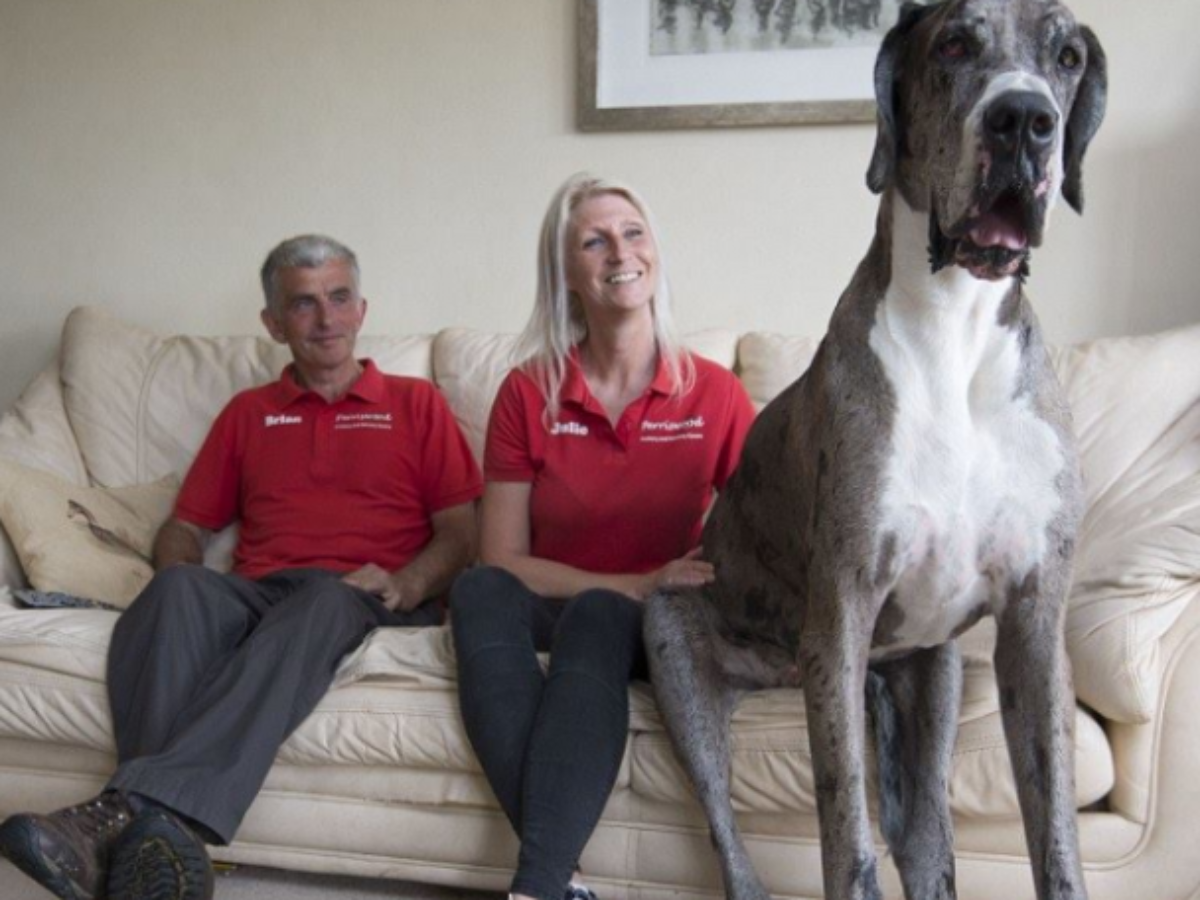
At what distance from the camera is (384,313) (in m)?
3.23

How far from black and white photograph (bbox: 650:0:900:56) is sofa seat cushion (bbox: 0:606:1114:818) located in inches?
56.6

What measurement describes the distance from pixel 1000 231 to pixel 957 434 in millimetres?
283

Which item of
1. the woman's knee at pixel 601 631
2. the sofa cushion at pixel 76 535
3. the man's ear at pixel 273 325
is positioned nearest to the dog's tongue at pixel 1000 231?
the woman's knee at pixel 601 631

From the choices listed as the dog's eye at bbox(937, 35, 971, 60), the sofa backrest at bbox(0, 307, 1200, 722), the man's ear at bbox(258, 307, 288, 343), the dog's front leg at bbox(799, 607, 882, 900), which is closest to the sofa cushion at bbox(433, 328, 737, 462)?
the sofa backrest at bbox(0, 307, 1200, 722)

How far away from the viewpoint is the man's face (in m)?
2.62

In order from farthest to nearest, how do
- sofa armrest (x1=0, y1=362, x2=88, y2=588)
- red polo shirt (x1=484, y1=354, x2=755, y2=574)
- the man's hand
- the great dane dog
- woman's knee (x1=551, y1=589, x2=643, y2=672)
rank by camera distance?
1. sofa armrest (x1=0, y1=362, x2=88, y2=588)
2. the man's hand
3. red polo shirt (x1=484, y1=354, x2=755, y2=574)
4. woman's knee (x1=551, y1=589, x2=643, y2=672)
5. the great dane dog

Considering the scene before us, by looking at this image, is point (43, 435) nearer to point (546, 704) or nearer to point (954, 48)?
point (546, 704)

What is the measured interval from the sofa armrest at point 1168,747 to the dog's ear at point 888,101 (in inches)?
33.5

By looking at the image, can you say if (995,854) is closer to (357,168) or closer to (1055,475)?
(1055,475)

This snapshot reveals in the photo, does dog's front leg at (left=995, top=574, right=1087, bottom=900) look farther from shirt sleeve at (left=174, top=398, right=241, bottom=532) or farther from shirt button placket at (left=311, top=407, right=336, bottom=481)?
shirt sleeve at (left=174, top=398, right=241, bottom=532)

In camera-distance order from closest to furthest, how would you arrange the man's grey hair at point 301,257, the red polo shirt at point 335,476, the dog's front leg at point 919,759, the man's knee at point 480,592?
Result: the dog's front leg at point 919,759 < the man's knee at point 480,592 < the red polo shirt at point 335,476 < the man's grey hair at point 301,257

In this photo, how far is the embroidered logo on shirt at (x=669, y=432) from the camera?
224 centimetres

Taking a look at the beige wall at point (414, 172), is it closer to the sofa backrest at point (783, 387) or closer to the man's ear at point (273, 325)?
the sofa backrest at point (783, 387)

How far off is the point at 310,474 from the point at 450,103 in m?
1.07
